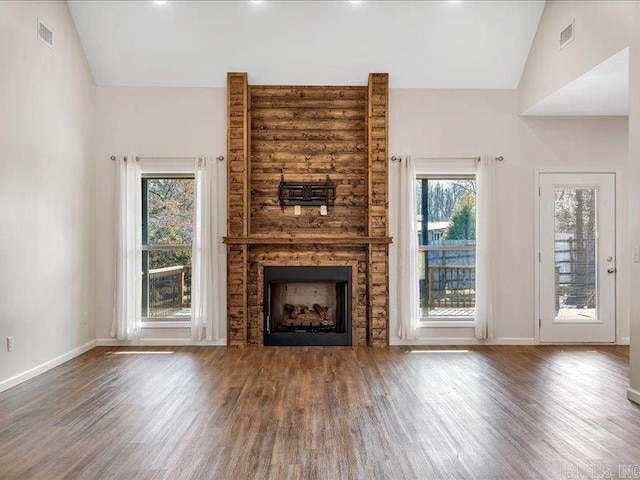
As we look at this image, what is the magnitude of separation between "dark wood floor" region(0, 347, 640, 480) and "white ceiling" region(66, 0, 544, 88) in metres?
3.51

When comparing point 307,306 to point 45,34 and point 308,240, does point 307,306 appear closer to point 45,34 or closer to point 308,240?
point 308,240

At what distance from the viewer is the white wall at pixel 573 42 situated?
4.09m

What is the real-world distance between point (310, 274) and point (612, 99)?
13.4 ft

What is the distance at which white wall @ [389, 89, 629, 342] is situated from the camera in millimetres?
6141

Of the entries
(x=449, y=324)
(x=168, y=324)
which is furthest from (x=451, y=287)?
(x=168, y=324)

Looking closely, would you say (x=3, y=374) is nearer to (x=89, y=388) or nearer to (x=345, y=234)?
(x=89, y=388)

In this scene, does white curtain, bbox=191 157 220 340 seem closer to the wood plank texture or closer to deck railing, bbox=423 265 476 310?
the wood plank texture

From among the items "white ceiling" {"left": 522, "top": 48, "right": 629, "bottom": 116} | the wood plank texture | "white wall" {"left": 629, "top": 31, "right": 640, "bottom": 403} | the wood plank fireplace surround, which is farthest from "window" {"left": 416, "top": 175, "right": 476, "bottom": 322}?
"white wall" {"left": 629, "top": 31, "right": 640, "bottom": 403}

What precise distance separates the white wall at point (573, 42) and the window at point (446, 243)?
1.36m

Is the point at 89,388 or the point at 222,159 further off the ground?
the point at 222,159

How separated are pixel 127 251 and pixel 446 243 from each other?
4.12 metres

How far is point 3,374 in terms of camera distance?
13.8 ft

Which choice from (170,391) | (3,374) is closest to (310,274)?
(170,391)

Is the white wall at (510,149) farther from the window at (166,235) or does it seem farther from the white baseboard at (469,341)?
the window at (166,235)
